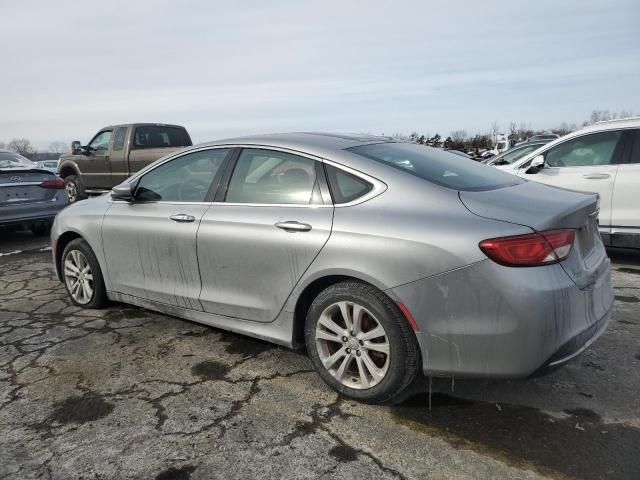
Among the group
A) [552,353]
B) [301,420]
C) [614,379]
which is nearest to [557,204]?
[552,353]

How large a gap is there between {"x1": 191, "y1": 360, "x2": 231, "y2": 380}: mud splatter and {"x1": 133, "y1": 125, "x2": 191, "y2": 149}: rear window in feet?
30.2

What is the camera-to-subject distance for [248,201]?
333 cm

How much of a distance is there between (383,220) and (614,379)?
5.95 ft

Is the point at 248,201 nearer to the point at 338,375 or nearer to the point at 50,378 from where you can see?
the point at 338,375

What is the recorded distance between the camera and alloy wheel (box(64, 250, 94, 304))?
14.7 ft

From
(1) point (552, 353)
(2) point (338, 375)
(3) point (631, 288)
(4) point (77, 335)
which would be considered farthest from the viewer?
(3) point (631, 288)

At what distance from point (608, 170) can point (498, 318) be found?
4.60 meters

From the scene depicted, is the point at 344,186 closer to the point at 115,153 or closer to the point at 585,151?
the point at 585,151

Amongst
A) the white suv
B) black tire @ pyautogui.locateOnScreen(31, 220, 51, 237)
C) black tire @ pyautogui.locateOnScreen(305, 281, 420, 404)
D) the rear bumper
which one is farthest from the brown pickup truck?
the rear bumper

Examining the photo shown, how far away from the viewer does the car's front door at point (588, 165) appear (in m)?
5.93

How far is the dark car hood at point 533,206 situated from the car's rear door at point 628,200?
3.40 m

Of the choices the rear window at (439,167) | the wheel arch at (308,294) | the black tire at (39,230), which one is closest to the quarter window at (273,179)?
the rear window at (439,167)

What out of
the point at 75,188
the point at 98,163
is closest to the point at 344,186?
the point at 98,163

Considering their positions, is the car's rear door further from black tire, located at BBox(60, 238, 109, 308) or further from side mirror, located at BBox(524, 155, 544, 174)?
black tire, located at BBox(60, 238, 109, 308)
